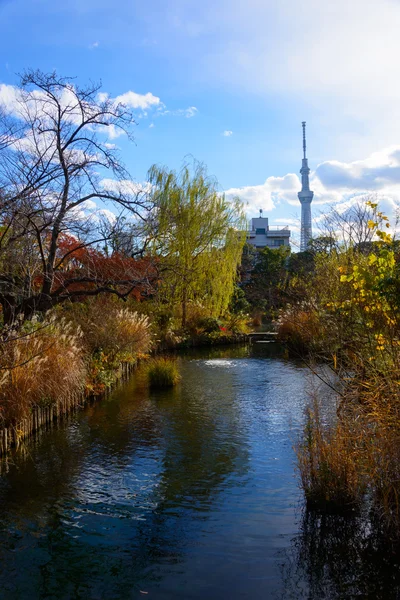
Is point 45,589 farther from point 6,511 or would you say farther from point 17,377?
point 17,377

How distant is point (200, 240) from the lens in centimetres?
2234

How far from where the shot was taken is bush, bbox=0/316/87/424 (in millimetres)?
7273

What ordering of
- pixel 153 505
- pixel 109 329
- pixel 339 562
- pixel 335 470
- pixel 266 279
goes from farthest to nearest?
pixel 266 279
pixel 109 329
pixel 153 505
pixel 335 470
pixel 339 562

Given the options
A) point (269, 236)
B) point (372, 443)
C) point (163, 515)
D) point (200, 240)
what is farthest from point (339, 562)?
point (269, 236)

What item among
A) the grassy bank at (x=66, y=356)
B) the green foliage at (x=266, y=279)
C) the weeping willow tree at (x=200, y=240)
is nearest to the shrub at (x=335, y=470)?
the grassy bank at (x=66, y=356)

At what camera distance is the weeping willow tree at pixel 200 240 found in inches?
850

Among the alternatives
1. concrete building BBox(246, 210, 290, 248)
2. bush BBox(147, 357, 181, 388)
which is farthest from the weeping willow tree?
concrete building BBox(246, 210, 290, 248)

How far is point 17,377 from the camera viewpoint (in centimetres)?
736

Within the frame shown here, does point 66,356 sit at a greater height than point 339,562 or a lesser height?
greater

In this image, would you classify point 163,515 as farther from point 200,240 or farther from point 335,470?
point 200,240

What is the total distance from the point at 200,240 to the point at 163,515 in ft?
58.0

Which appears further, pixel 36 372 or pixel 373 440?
pixel 36 372

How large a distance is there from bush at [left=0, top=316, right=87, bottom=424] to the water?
55cm

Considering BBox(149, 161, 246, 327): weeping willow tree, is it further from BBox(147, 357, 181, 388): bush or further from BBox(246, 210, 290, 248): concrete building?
BBox(246, 210, 290, 248): concrete building
